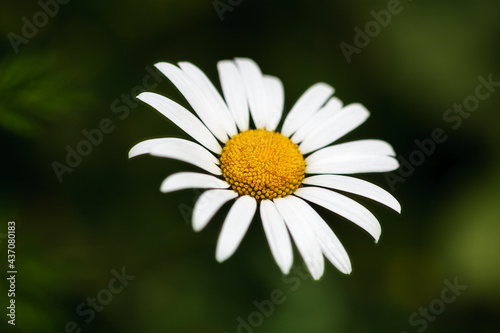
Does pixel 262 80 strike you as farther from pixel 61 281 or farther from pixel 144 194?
pixel 61 281

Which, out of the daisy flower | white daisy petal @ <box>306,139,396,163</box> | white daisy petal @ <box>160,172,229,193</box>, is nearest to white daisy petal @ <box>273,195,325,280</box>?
the daisy flower

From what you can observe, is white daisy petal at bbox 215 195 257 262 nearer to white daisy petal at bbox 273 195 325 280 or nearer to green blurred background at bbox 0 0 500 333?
white daisy petal at bbox 273 195 325 280

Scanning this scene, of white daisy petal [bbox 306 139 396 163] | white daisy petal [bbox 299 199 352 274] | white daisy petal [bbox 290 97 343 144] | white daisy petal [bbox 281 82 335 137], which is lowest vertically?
white daisy petal [bbox 299 199 352 274]

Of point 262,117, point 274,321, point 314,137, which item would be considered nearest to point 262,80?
point 262,117

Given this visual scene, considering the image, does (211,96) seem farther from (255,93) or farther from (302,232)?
(302,232)

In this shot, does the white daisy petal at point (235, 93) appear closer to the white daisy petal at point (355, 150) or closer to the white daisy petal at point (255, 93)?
the white daisy petal at point (255, 93)

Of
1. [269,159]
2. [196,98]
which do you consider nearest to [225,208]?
[269,159]

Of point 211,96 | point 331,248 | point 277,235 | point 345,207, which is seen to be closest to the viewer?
point 277,235
